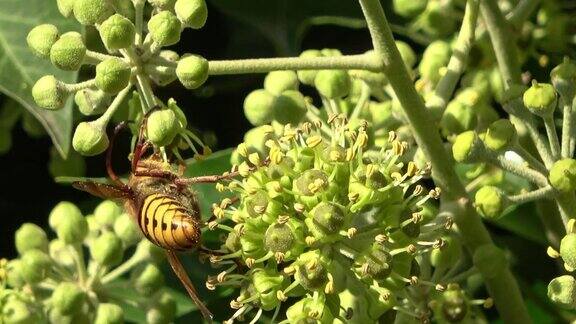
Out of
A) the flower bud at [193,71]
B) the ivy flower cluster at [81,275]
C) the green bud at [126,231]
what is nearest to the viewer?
→ the flower bud at [193,71]

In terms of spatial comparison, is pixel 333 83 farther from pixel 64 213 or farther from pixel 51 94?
pixel 64 213

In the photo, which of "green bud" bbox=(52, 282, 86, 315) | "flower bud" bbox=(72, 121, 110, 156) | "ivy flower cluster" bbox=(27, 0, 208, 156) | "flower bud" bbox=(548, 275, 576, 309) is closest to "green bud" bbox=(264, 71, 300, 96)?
"ivy flower cluster" bbox=(27, 0, 208, 156)

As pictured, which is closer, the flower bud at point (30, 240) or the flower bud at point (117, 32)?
the flower bud at point (117, 32)

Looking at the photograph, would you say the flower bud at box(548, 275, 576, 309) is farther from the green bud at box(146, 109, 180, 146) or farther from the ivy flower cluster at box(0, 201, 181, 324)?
the ivy flower cluster at box(0, 201, 181, 324)

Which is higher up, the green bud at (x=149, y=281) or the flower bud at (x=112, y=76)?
the flower bud at (x=112, y=76)

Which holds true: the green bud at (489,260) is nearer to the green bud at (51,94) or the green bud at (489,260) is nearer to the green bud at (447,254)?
the green bud at (447,254)

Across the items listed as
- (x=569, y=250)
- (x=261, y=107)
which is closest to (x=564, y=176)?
(x=569, y=250)

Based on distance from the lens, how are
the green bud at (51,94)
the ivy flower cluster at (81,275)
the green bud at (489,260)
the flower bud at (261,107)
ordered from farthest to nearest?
1. the ivy flower cluster at (81,275)
2. the flower bud at (261,107)
3. the green bud at (489,260)
4. the green bud at (51,94)

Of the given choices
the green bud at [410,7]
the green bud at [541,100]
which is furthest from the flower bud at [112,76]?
the green bud at [410,7]
